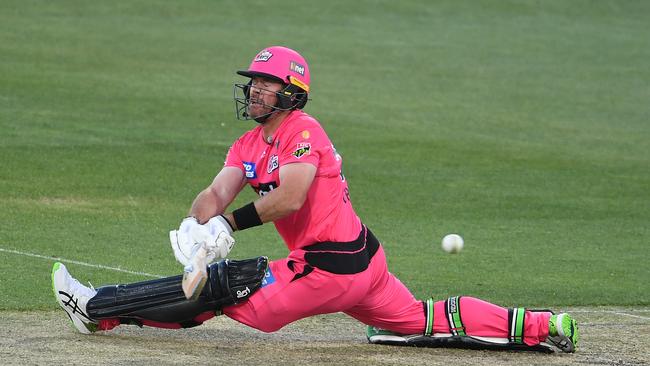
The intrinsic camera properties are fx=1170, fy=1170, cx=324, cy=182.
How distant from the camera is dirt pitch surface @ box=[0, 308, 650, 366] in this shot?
274 inches

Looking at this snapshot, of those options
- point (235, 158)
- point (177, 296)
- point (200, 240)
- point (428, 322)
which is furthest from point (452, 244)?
point (200, 240)

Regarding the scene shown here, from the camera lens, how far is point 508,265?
11.4 meters

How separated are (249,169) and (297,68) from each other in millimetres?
708

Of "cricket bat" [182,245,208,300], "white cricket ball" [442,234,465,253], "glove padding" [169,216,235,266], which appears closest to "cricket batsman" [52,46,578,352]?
"glove padding" [169,216,235,266]

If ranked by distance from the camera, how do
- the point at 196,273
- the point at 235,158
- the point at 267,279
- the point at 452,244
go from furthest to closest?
the point at 452,244 → the point at 235,158 → the point at 267,279 → the point at 196,273

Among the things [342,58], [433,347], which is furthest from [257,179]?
[342,58]

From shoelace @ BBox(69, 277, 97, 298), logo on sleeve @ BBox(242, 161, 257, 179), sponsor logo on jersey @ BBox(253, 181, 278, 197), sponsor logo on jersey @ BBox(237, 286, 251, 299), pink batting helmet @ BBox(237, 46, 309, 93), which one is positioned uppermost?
pink batting helmet @ BBox(237, 46, 309, 93)

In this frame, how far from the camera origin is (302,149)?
7086mm

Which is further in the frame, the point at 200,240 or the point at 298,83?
the point at 298,83

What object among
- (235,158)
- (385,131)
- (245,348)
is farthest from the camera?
(385,131)

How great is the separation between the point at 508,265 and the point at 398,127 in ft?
28.2

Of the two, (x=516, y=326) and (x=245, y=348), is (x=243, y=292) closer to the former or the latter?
(x=245, y=348)

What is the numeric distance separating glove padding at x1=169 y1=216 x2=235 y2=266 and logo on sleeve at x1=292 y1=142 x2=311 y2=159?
669 mm

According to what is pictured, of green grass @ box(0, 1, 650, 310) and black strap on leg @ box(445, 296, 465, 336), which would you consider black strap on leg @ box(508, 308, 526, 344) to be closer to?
black strap on leg @ box(445, 296, 465, 336)
